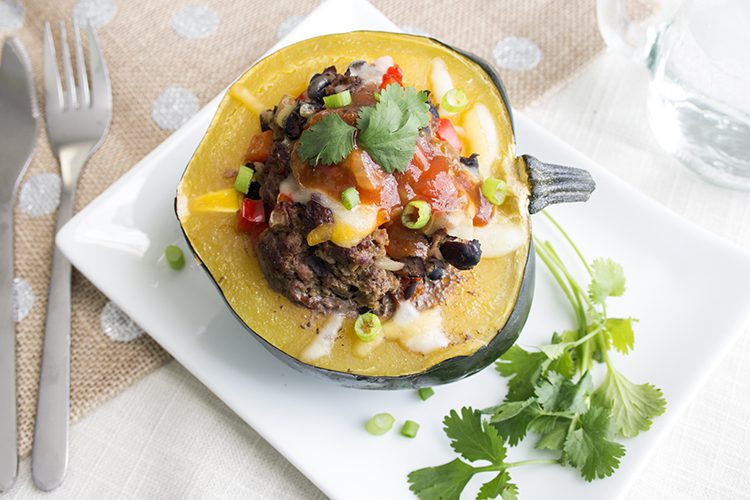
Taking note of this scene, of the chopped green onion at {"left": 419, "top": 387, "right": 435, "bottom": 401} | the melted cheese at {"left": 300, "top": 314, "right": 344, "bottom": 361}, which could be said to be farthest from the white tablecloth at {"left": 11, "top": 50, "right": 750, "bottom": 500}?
the melted cheese at {"left": 300, "top": 314, "right": 344, "bottom": 361}

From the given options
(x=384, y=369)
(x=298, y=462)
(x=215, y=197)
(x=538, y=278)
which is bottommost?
(x=298, y=462)

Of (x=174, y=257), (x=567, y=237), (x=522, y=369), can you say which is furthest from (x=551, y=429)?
(x=174, y=257)

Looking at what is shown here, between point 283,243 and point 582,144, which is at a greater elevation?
point 283,243

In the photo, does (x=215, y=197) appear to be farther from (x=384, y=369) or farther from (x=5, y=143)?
(x=5, y=143)

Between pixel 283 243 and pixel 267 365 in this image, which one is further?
pixel 267 365

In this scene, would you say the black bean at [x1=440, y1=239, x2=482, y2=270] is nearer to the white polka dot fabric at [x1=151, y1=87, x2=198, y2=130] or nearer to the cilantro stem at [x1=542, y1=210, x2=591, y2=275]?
the cilantro stem at [x1=542, y1=210, x2=591, y2=275]

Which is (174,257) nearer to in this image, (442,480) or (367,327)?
(367,327)

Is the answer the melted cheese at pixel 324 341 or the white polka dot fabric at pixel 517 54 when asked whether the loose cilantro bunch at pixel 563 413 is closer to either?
the melted cheese at pixel 324 341

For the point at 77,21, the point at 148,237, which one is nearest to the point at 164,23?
the point at 77,21
